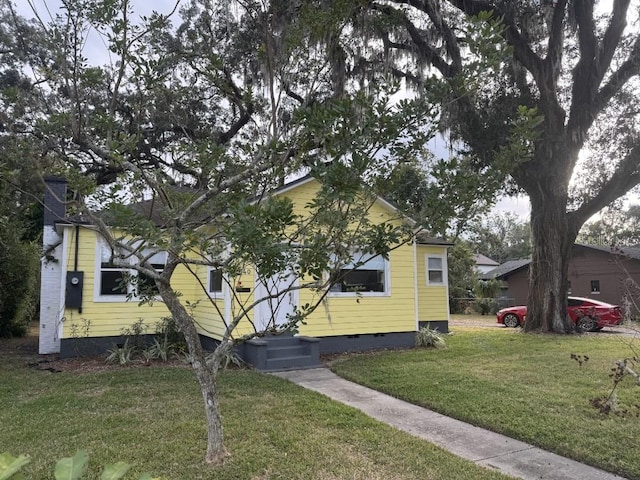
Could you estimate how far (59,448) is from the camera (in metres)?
4.22

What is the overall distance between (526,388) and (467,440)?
8.01 feet

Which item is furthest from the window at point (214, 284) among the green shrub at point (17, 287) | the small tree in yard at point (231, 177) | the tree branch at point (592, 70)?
the tree branch at point (592, 70)

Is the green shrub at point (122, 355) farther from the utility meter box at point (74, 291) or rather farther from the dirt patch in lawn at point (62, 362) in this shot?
the utility meter box at point (74, 291)

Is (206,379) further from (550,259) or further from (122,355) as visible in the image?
(550,259)

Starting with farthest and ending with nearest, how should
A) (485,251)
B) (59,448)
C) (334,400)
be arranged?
(485,251)
(334,400)
(59,448)

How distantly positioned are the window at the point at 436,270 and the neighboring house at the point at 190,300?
2010mm

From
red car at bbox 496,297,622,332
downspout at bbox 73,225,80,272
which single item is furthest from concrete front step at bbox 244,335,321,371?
red car at bbox 496,297,622,332

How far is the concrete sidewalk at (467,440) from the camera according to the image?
153 inches

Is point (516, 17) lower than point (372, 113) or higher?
higher

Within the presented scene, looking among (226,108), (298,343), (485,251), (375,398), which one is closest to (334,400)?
(375,398)

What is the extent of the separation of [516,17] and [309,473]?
12717mm

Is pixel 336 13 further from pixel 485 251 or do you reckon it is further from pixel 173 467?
pixel 485 251

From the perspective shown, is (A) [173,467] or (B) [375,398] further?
(B) [375,398]

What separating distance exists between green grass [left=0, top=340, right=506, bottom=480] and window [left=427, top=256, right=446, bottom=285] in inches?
290
